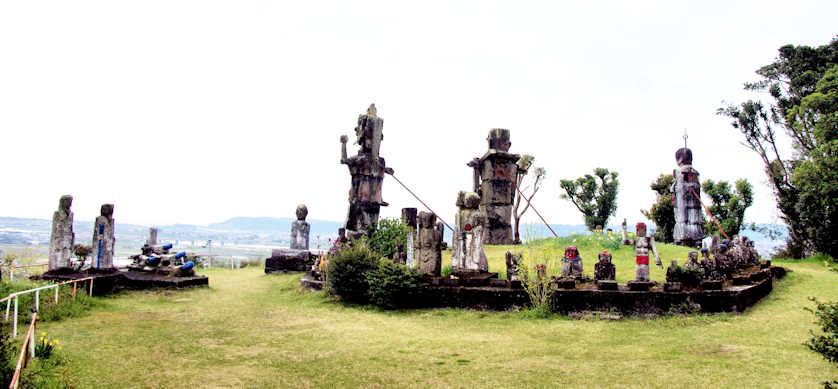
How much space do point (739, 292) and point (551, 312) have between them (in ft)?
11.2

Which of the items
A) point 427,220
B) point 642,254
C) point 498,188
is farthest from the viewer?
point 498,188

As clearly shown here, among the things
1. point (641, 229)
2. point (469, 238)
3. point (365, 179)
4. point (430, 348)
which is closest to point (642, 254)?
point (641, 229)

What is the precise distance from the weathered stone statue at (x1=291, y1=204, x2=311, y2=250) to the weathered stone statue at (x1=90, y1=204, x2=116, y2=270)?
321 inches

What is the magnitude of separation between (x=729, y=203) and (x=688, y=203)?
28.2 feet

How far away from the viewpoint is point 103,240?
43.8 ft

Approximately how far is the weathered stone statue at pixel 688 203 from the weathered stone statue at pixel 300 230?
48.1 feet

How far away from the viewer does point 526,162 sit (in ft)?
92.0

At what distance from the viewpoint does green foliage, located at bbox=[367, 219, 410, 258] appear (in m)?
15.8

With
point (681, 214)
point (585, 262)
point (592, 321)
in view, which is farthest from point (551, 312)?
point (681, 214)

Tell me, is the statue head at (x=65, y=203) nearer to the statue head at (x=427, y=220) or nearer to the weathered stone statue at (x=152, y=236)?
the weathered stone statue at (x=152, y=236)

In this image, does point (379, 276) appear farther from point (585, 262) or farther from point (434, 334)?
point (585, 262)

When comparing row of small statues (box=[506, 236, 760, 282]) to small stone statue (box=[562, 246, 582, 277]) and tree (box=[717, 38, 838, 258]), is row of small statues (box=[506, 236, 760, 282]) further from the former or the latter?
tree (box=[717, 38, 838, 258])

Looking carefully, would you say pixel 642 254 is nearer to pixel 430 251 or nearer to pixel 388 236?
pixel 430 251

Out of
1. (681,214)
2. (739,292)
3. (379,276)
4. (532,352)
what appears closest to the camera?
(532,352)
